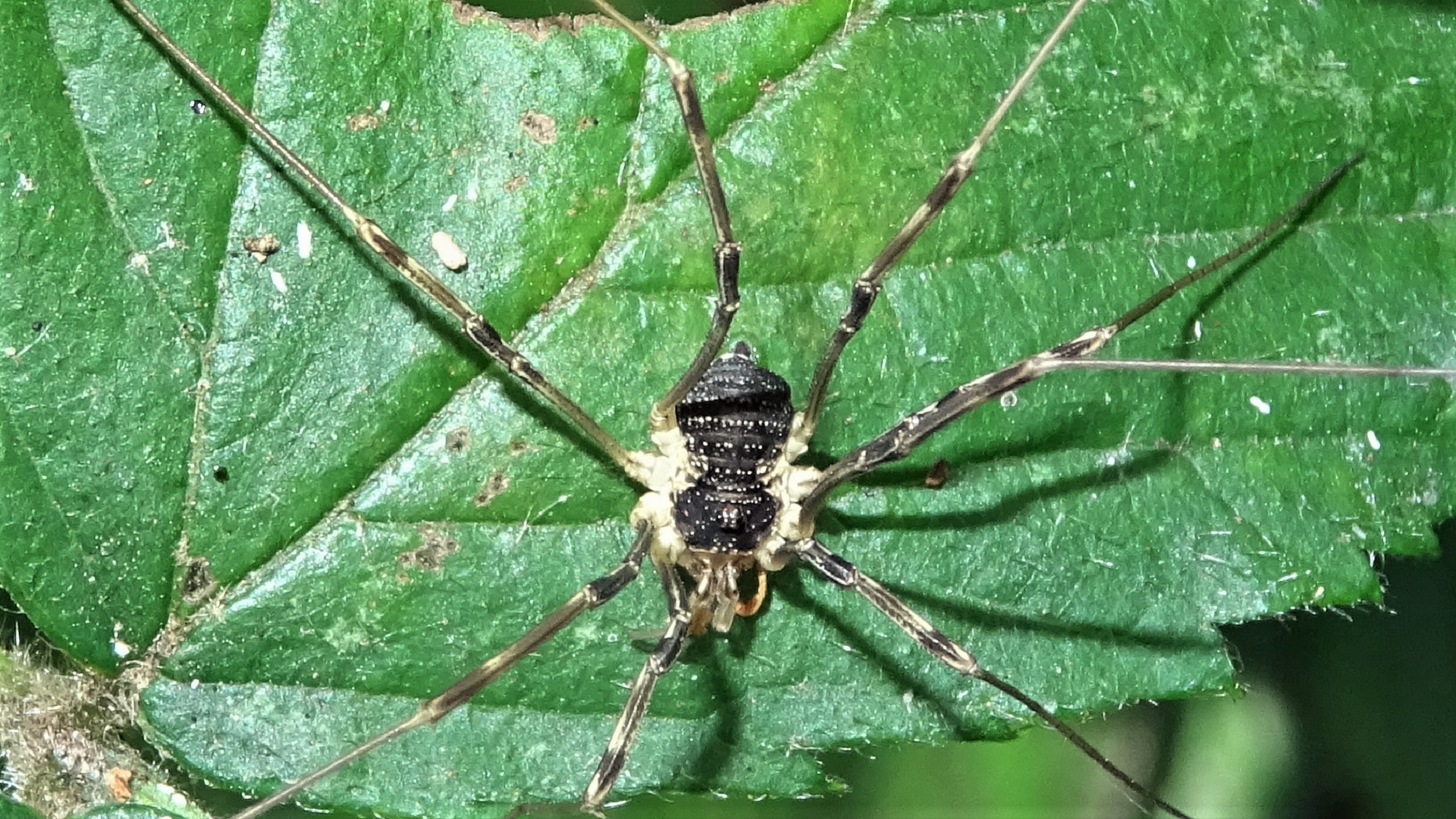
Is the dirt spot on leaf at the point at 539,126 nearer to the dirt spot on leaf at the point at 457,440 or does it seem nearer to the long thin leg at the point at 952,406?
the dirt spot on leaf at the point at 457,440

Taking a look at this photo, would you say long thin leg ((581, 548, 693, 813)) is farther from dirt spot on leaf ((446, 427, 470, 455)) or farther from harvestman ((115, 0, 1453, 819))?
dirt spot on leaf ((446, 427, 470, 455))

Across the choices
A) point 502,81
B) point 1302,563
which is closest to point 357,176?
point 502,81

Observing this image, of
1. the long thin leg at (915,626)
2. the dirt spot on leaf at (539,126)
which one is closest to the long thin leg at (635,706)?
the long thin leg at (915,626)

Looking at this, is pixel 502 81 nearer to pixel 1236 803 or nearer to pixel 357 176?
pixel 357 176

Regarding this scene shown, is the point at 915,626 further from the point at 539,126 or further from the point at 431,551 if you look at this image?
the point at 539,126

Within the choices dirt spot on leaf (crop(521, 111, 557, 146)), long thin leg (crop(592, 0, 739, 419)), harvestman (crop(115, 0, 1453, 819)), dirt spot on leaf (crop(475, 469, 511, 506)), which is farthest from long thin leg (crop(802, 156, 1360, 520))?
dirt spot on leaf (crop(521, 111, 557, 146))

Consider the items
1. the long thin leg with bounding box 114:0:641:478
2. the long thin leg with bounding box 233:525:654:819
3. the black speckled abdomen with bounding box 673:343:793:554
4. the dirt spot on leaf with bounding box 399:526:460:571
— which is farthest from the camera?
the dirt spot on leaf with bounding box 399:526:460:571

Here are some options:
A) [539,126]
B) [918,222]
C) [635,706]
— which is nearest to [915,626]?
[635,706]
